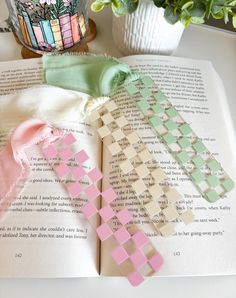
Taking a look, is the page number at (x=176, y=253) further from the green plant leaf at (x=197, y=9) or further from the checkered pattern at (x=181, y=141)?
the green plant leaf at (x=197, y=9)

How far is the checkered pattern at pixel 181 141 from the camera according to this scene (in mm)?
419

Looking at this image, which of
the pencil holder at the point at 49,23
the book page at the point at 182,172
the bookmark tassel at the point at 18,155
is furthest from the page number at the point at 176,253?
the pencil holder at the point at 49,23

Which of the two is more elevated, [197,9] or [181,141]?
[197,9]

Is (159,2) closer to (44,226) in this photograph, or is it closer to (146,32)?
(146,32)

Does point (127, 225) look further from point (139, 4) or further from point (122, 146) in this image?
point (139, 4)

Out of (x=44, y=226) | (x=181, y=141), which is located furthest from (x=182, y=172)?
(x=44, y=226)

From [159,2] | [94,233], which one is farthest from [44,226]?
[159,2]

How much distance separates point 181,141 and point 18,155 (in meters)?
0.18

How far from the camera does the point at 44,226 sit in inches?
15.3

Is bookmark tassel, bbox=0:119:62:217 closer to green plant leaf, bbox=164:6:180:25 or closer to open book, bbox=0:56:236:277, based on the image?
open book, bbox=0:56:236:277

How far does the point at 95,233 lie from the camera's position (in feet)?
1.31

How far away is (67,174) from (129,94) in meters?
0.13

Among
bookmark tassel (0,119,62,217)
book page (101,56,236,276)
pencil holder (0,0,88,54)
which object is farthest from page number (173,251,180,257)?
pencil holder (0,0,88,54)

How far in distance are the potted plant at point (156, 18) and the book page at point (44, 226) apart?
137 mm
